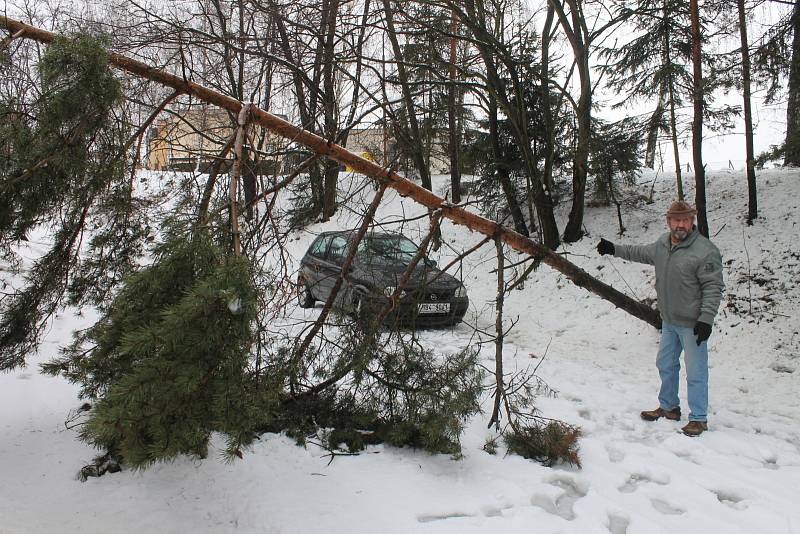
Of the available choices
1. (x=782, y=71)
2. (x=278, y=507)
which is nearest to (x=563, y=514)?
(x=278, y=507)

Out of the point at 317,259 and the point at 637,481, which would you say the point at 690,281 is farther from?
the point at 317,259

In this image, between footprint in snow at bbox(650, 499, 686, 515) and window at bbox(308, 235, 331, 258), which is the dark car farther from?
window at bbox(308, 235, 331, 258)

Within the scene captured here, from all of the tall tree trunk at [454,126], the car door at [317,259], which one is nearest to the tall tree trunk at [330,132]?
the car door at [317,259]

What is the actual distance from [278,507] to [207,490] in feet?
1.56

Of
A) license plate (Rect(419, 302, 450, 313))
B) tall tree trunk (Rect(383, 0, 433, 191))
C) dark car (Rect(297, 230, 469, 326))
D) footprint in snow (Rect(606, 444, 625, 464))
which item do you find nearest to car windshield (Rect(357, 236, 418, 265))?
dark car (Rect(297, 230, 469, 326))

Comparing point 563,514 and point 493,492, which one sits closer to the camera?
point 563,514

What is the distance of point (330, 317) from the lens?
3.88 metres

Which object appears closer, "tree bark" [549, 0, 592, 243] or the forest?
the forest

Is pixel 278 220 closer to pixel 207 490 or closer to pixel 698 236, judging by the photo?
pixel 207 490

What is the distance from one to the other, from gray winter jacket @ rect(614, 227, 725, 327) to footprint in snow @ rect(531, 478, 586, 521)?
1.80 metres

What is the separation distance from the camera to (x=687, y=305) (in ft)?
13.9

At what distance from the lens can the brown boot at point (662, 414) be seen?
4.36 metres

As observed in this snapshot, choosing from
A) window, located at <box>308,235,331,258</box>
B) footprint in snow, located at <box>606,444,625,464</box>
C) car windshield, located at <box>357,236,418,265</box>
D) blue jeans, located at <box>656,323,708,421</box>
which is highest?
window, located at <box>308,235,331,258</box>

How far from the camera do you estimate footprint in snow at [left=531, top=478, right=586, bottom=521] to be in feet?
9.70
